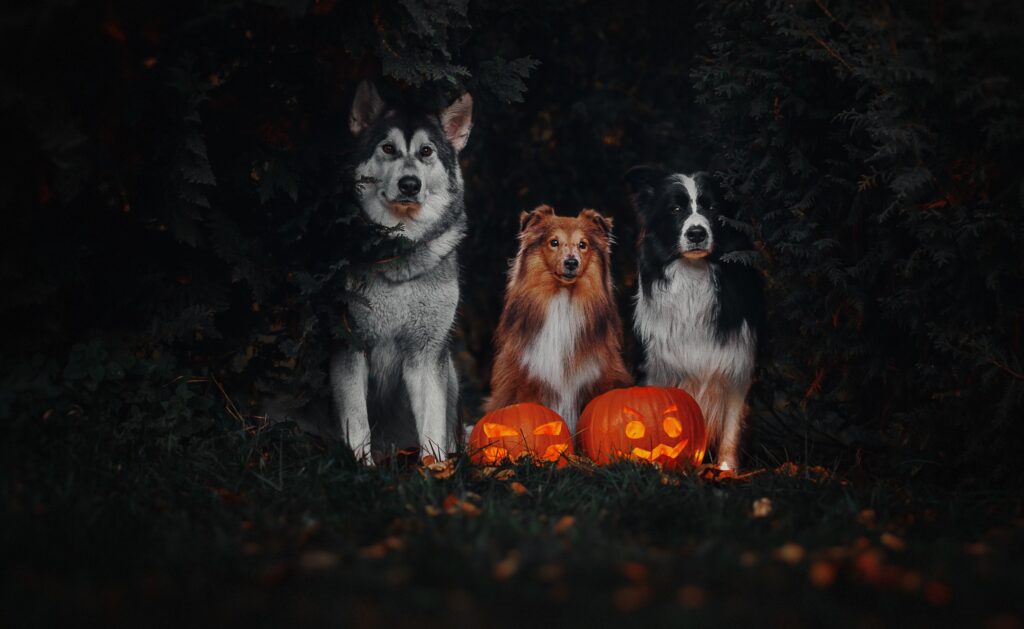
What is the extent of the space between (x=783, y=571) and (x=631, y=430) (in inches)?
A: 79.3

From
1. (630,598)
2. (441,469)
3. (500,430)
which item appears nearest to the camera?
(630,598)

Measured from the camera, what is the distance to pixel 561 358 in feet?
16.4

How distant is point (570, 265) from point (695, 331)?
76 cm

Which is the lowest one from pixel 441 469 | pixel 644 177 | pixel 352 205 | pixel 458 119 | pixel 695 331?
pixel 441 469

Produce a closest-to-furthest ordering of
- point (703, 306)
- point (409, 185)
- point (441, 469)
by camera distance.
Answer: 1. point (441, 469)
2. point (409, 185)
3. point (703, 306)

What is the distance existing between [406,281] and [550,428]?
3.52ft

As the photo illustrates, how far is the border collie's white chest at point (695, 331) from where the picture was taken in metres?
4.86

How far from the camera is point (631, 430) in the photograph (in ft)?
15.0

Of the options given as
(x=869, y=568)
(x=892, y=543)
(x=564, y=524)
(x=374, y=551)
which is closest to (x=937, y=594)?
(x=869, y=568)

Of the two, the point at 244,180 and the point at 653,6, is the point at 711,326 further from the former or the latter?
the point at 653,6

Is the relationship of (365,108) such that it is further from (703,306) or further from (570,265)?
(703,306)

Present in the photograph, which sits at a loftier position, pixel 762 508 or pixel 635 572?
pixel 635 572

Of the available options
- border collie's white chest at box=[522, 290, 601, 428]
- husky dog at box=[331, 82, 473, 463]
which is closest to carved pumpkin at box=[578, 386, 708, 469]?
border collie's white chest at box=[522, 290, 601, 428]

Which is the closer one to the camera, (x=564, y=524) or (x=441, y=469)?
(x=564, y=524)
